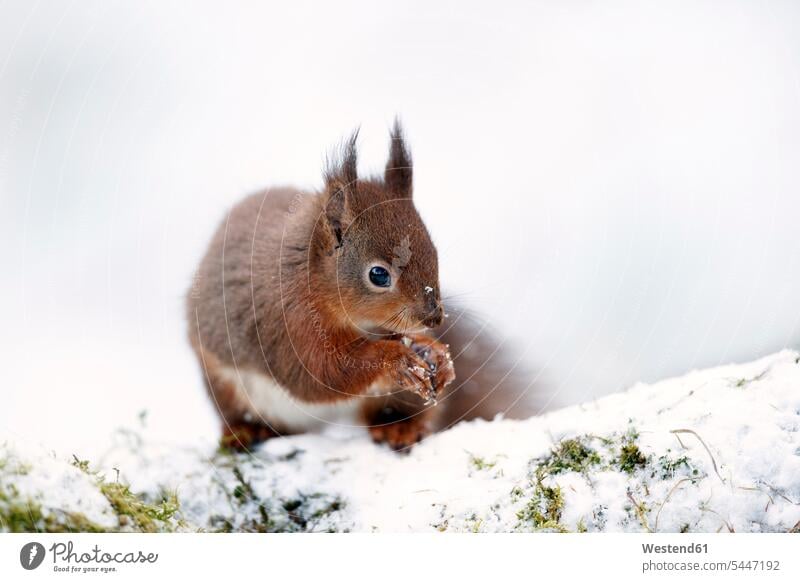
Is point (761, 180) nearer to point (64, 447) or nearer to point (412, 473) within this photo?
point (412, 473)

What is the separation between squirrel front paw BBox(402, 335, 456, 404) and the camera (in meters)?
1.40

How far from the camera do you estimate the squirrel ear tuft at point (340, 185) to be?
1.34 meters

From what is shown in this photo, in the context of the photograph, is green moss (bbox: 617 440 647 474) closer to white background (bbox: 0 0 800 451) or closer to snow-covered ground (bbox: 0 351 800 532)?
snow-covered ground (bbox: 0 351 800 532)

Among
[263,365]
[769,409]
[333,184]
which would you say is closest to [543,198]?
[333,184]

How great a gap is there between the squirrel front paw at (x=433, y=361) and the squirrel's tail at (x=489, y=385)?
0.78ft

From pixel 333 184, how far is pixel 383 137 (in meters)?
0.13

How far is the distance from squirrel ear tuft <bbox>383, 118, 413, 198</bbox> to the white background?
3cm

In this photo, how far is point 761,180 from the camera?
1.60 metres

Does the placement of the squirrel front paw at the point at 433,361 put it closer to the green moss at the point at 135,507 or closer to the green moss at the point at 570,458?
the green moss at the point at 570,458

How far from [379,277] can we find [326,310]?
0.15 m

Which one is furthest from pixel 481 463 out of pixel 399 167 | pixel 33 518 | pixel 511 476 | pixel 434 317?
pixel 33 518

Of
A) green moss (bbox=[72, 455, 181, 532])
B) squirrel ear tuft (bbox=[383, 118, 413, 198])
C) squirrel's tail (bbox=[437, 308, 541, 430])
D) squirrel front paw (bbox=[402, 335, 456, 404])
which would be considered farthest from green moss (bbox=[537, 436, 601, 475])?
green moss (bbox=[72, 455, 181, 532])

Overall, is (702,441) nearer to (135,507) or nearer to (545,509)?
(545,509)

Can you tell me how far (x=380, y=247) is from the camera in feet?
4.39
